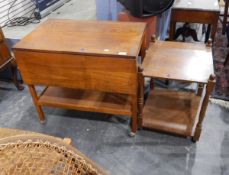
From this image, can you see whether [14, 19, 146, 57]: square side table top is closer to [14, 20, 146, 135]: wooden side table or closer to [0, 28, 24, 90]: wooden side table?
[14, 20, 146, 135]: wooden side table

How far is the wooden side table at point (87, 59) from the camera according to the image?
1.36 meters

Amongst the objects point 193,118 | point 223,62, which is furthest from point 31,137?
point 223,62

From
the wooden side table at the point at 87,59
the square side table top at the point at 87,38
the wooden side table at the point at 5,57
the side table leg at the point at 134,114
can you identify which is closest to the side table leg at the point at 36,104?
the wooden side table at the point at 87,59

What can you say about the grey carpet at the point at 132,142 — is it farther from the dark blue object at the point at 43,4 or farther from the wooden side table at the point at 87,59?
the dark blue object at the point at 43,4

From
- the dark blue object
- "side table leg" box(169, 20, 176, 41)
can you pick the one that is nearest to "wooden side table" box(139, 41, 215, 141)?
"side table leg" box(169, 20, 176, 41)

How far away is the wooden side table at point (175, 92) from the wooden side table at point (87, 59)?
4.8 inches

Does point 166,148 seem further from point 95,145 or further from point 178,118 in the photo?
point 95,145

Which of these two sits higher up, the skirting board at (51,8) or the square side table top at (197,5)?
the square side table top at (197,5)

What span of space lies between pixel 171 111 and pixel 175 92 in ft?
0.74

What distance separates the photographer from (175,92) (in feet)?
6.14

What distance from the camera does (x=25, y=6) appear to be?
2.68 m

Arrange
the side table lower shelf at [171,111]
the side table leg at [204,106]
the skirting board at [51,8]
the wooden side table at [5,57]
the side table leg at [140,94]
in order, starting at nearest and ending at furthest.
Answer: the side table leg at [204,106] → the side table leg at [140,94] → the side table lower shelf at [171,111] → the wooden side table at [5,57] → the skirting board at [51,8]

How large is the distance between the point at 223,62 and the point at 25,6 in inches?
86.9

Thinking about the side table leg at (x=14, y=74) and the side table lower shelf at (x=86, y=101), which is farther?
the side table leg at (x=14, y=74)
